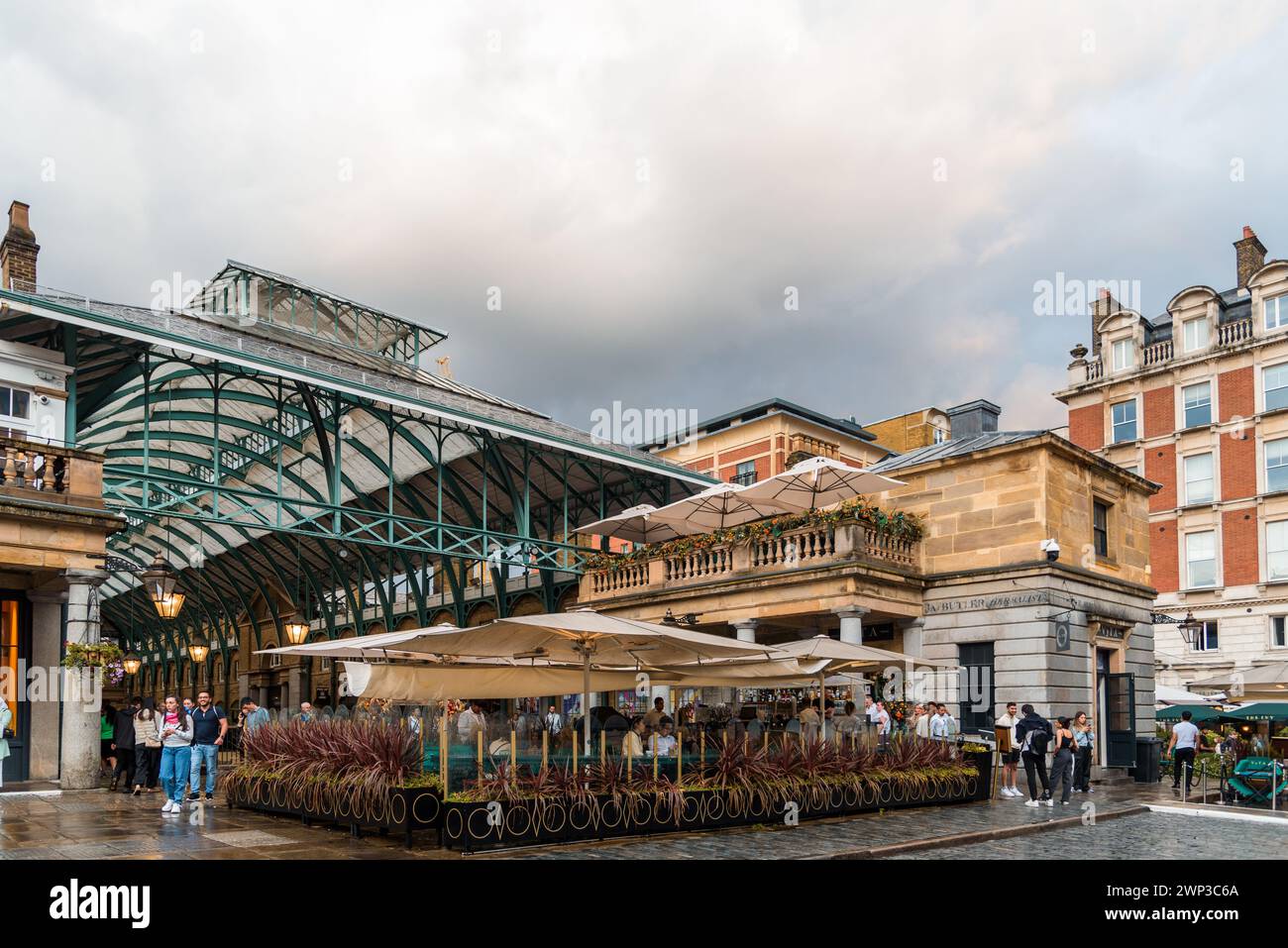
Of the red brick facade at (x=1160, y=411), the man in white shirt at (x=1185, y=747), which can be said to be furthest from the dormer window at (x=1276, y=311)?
the man in white shirt at (x=1185, y=747)

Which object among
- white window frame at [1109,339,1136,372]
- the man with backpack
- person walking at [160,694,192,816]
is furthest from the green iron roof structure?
white window frame at [1109,339,1136,372]

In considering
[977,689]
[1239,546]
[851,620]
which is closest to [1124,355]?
[1239,546]

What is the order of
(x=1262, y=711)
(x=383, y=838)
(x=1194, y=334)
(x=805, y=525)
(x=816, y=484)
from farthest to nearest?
(x=1194, y=334) < (x=805, y=525) < (x=816, y=484) < (x=1262, y=711) < (x=383, y=838)

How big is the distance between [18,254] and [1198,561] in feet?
147

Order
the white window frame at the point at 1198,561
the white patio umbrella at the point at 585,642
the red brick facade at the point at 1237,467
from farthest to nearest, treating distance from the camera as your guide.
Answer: the white window frame at the point at 1198,561, the red brick facade at the point at 1237,467, the white patio umbrella at the point at 585,642

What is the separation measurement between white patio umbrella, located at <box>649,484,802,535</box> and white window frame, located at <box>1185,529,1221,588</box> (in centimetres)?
2879

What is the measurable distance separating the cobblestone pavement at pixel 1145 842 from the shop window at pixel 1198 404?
116 feet

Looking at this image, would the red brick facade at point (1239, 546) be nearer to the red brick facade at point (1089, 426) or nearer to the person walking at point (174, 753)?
the red brick facade at point (1089, 426)

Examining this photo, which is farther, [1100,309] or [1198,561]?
[1100,309]

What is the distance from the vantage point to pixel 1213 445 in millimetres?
47219

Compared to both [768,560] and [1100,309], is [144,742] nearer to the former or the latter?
[768,560]

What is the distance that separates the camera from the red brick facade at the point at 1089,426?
2062 inches
